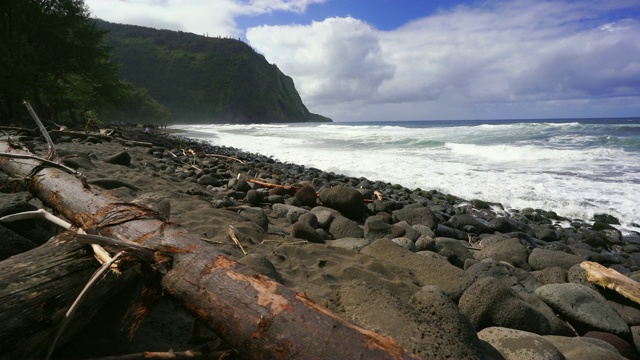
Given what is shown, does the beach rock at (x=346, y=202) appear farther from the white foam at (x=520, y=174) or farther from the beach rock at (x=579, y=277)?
the white foam at (x=520, y=174)

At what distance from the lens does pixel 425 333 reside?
186cm

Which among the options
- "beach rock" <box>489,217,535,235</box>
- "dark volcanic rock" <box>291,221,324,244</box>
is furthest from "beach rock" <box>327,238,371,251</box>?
"beach rock" <box>489,217,535,235</box>

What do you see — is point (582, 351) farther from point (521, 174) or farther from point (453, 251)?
point (521, 174)

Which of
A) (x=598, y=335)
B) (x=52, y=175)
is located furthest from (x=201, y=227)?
(x=598, y=335)

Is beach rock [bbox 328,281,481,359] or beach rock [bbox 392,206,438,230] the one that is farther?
beach rock [bbox 392,206,438,230]

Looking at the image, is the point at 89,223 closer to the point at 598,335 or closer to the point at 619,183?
the point at 598,335

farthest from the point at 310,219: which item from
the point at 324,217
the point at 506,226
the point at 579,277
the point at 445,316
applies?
the point at 506,226

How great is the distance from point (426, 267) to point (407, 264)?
0.20m

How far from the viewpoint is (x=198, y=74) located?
109938 millimetres

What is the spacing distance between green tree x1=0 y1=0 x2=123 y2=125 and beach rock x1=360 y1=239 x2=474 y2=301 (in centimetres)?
1803

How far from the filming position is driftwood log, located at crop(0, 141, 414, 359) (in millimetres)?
1245

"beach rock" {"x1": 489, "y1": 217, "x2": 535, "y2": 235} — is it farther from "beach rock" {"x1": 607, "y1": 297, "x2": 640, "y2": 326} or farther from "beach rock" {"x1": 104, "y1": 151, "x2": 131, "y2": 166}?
"beach rock" {"x1": 104, "y1": 151, "x2": 131, "y2": 166}

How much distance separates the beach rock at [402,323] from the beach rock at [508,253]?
2.92 meters

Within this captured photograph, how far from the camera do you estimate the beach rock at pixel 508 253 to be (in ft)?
14.9
